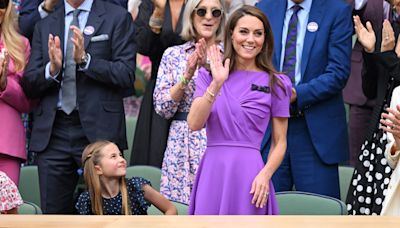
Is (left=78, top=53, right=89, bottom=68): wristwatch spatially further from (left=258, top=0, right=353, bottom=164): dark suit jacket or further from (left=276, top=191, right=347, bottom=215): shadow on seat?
(left=276, top=191, right=347, bottom=215): shadow on seat

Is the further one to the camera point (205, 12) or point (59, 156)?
point (59, 156)

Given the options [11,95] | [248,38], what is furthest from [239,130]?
[11,95]

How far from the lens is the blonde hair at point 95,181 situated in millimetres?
5285

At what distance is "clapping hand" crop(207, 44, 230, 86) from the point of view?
487 centimetres

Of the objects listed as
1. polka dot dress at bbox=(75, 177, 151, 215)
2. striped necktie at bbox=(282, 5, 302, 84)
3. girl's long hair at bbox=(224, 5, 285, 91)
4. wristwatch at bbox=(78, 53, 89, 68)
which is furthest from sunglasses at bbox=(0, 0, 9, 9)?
striped necktie at bbox=(282, 5, 302, 84)

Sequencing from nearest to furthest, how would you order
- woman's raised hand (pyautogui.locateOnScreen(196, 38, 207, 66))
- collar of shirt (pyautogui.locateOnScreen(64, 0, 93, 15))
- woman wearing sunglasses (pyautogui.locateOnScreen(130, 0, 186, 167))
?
woman's raised hand (pyautogui.locateOnScreen(196, 38, 207, 66))
collar of shirt (pyautogui.locateOnScreen(64, 0, 93, 15))
woman wearing sunglasses (pyautogui.locateOnScreen(130, 0, 186, 167))

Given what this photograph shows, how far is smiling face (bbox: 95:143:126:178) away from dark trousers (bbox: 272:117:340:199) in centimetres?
105

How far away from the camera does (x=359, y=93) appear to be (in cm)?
691

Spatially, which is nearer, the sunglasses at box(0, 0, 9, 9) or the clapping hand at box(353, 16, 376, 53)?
the clapping hand at box(353, 16, 376, 53)

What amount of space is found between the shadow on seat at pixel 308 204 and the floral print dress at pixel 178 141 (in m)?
0.85

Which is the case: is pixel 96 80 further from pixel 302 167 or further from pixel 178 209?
pixel 302 167

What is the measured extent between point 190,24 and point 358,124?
1.54m

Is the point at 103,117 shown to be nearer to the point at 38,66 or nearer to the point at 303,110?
the point at 38,66

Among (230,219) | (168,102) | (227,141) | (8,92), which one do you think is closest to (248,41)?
(227,141)
